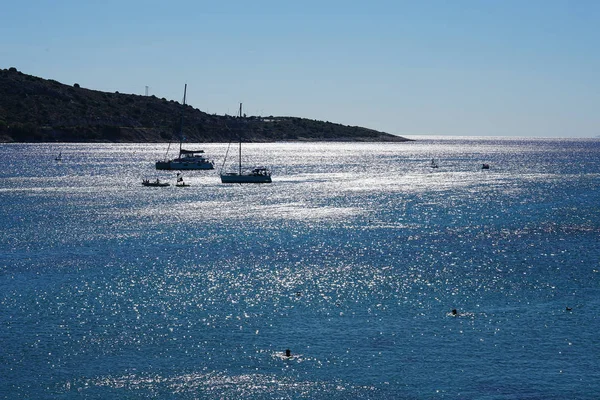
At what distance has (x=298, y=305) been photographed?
197 feet

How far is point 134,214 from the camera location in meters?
118

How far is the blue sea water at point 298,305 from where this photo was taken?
44031 mm

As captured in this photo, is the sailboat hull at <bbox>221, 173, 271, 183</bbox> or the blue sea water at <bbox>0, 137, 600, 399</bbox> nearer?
the blue sea water at <bbox>0, 137, 600, 399</bbox>

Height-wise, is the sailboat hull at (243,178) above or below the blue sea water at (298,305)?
above

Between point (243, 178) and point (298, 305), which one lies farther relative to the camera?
point (243, 178)

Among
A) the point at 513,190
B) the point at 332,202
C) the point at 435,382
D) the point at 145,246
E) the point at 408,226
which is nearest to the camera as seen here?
the point at 435,382

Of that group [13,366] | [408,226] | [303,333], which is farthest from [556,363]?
[408,226]

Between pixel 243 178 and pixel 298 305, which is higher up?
pixel 243 178

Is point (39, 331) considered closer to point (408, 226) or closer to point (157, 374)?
point (157, 374)

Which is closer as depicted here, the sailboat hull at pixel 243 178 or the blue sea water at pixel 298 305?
the blue sea water at pixel 298 305

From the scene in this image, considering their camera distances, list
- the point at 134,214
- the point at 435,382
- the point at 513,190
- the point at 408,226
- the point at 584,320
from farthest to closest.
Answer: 1. the point at 513,190
2. the point at 134,214
3. the point at 408,226
4. the point at 584,320
5. the point at 435,382

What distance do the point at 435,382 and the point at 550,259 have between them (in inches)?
1587

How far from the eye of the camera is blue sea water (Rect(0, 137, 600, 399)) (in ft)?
144

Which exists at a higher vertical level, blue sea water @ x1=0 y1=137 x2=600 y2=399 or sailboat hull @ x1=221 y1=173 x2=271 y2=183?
sailboat hull @ x1=221 y1=173 x2=271 y2=183
